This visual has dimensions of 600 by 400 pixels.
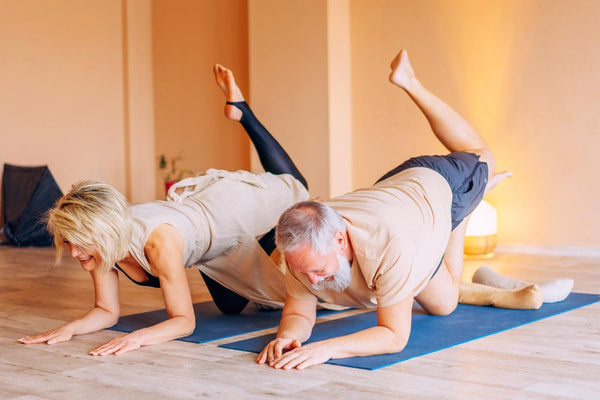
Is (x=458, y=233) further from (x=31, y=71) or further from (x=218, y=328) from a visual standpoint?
(x=31, y=71)

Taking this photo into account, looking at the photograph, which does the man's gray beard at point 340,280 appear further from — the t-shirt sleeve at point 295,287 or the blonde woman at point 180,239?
the blonde woman at point 180,239

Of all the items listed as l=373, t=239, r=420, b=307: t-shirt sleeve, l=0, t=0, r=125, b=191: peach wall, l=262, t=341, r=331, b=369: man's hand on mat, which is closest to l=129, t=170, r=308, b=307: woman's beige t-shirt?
l=262, t=341, r=331, b=369: man's hand on mat

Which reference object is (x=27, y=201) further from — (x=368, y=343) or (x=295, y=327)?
(x=368, y=343)

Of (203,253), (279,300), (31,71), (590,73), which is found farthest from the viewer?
(31,71)

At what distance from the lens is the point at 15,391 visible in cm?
204

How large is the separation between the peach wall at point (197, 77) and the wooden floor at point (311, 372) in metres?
3.94

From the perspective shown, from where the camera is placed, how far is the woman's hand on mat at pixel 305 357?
2.17 m

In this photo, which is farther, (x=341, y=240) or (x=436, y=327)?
(x=436, y=327)

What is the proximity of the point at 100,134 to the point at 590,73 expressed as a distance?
4.35 m

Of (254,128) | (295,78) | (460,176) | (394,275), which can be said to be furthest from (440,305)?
(295,78)

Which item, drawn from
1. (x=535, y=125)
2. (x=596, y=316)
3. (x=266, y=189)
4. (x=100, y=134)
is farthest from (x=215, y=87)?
(x=596, y=316)

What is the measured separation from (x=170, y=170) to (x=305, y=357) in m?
5.34

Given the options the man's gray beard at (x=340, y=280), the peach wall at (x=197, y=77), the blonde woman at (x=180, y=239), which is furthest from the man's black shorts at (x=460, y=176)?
the peach wall at (x=197, y=77)

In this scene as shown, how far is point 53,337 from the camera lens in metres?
2.61
